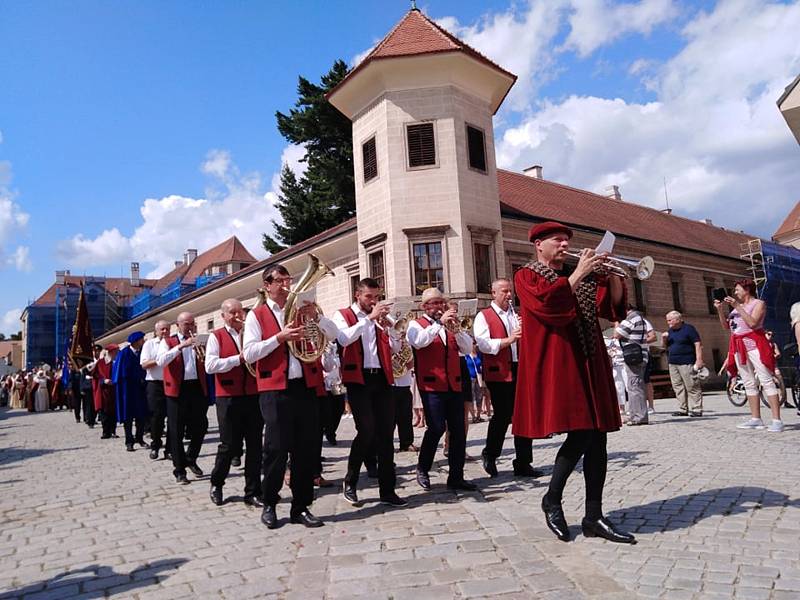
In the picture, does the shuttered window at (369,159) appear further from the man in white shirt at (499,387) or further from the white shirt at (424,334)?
the white shirt at (424,334)

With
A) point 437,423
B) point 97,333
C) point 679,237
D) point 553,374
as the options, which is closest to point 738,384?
point 437,423

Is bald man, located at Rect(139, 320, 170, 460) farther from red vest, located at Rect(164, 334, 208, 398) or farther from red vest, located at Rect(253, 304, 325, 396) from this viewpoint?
red vest, located at Rect(253, 304, 325, 396)

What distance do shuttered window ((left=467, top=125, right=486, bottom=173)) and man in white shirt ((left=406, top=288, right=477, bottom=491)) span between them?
49.6 feet

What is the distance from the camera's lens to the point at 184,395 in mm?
7680

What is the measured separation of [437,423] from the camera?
19.5 ft

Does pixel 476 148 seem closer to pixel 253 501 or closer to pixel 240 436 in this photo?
pixel 240 436

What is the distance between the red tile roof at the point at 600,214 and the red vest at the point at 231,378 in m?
17.3

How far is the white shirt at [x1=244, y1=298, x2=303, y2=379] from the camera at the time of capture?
494 centimetres

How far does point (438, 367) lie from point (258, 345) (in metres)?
1.87

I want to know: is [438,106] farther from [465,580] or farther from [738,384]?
[465,580]

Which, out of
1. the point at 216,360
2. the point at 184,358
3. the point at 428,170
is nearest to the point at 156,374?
the point at 184,358

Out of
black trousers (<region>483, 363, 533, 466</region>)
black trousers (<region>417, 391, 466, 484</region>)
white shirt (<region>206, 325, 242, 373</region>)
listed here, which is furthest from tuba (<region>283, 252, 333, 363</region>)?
black trousers (<region>483, 363, 533, 466</region>)

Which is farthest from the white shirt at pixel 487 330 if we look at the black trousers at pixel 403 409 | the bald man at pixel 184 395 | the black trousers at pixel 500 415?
the bald man at pixel 184 395

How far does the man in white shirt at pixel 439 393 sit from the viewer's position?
19.5ft
